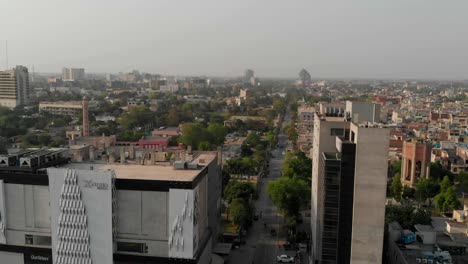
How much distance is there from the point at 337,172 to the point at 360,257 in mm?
2851

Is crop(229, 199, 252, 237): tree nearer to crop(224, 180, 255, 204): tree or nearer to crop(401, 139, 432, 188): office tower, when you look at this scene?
crop(224, 180, 255, 204): tree

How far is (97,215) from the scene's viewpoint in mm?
14453

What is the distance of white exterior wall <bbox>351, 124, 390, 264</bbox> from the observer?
14223mm

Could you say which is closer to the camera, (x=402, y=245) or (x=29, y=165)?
(x=29, y=165)

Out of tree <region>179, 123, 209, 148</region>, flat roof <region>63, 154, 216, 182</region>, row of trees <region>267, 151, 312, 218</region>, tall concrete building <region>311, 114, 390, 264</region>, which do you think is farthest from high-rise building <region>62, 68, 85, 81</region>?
tall concrete building <region>311, 114, 390, 264</region>

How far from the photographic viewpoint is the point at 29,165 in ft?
50.8

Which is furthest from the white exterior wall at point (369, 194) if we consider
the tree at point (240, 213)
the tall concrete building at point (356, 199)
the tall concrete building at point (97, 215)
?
the tree at point (240, 213)

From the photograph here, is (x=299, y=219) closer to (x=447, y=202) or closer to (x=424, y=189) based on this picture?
(x=447, y=202)

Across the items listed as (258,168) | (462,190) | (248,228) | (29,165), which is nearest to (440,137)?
(462,190)

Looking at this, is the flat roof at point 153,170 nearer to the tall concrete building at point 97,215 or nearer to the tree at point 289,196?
the tall concrete building at point 97,215

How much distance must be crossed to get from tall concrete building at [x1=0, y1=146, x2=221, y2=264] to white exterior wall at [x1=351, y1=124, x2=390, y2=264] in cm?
520

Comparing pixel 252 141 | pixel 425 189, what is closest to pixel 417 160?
pixel 425 189

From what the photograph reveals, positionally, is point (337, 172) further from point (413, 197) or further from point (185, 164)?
point (413, 197)

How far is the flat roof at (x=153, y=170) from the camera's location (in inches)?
586
